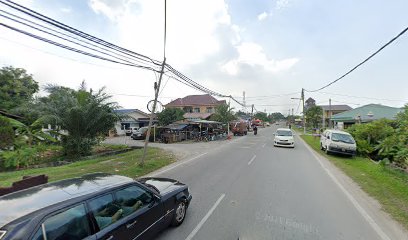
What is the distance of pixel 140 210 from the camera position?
3.92 metres

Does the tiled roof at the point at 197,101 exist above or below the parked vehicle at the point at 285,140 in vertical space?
above

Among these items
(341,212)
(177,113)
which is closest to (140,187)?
(341,212)

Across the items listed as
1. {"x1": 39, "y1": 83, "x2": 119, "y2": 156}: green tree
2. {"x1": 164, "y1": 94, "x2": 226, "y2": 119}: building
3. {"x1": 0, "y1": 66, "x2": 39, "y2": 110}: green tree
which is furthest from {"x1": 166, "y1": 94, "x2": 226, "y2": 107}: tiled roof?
{"x1": 39, "y1": 83, "x2": 119, "y2": 156}: green tree

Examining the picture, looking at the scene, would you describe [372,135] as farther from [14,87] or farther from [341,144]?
[14,87]

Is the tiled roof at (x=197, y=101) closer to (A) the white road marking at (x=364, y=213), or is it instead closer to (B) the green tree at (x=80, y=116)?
(B) the green tree at (x=80, y=116)

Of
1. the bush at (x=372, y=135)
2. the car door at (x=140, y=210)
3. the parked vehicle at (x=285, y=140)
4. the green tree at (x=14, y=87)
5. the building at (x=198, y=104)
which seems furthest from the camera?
the building at (x=198, y=104)

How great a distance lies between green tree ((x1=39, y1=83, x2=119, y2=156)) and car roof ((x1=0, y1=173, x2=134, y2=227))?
1333 centimetres

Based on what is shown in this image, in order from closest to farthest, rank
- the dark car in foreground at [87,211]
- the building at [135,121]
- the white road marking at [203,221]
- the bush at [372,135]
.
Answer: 1. the dark car in foreground at [87,211]
2. the white road marking at [203,221]
3. the bush at [372,135]
4. the building at [135,121]

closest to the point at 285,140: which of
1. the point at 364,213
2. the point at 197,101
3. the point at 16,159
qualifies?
the point at 364,213

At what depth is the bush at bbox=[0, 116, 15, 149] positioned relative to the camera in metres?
13.5

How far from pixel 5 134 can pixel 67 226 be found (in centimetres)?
1500

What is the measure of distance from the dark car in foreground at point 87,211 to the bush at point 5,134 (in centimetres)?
1347

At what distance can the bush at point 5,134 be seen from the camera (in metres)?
13.5

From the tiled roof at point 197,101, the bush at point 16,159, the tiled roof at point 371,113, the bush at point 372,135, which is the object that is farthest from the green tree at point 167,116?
the tiled roof at point 371,113
